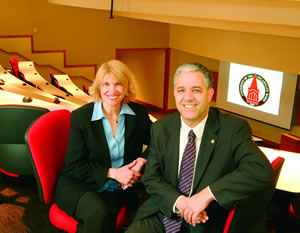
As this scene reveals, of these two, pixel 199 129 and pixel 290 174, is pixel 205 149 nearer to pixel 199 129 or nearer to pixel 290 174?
pixel 199 129

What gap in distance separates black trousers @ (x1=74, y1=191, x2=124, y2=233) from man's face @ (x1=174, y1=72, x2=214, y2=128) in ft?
1.96

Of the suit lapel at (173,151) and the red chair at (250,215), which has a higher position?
the suit lapel at (173,151)

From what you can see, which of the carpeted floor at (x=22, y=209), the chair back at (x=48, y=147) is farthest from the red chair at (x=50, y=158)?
the carpeted floor at (x=22, y=209)

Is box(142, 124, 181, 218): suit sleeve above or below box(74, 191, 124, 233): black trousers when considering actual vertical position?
above

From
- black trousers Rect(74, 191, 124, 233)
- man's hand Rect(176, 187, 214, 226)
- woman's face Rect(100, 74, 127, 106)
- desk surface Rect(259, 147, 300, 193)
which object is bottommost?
black trousers Rect(74, 191, 124, 233)

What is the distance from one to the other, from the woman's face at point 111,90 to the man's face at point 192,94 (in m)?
0.44

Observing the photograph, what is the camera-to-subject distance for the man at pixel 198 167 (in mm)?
1553

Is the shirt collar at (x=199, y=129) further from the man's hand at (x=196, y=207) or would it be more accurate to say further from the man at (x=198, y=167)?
the man's hand at (x=196, y=207)

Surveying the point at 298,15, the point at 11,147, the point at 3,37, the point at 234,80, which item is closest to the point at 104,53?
the point at 3,37

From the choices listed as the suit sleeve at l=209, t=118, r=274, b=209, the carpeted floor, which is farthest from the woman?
the carpeted floor

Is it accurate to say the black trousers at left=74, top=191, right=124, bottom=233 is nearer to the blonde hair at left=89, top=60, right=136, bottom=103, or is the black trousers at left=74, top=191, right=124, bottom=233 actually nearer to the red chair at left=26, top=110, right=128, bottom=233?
the red chair at left=26, top=110, right=128, bottom=233

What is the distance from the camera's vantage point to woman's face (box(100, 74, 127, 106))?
2.02 meters

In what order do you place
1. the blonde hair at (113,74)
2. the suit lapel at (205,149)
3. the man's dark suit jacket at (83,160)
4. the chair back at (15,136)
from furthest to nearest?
the chair back at (15,136) → the blonde hair at (113,74) → the man's dark suit jacket at (83,160) → the suit lapel at (205,149)

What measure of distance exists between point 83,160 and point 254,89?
680 centimetres
